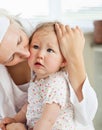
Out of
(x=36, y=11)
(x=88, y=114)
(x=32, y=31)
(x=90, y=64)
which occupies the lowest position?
(x=90, y=64)

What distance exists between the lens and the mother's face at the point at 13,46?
1.18 metres

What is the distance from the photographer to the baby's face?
1.21 metres

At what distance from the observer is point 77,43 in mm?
1244

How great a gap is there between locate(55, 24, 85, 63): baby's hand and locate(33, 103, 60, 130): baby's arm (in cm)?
20

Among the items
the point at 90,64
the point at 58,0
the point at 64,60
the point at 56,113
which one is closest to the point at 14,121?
the point at 56,113

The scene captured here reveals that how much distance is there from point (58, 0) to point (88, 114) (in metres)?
1.26

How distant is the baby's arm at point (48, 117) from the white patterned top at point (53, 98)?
2 cm

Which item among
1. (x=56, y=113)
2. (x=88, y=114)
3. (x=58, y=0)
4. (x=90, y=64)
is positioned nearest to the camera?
(x=56, y=113)

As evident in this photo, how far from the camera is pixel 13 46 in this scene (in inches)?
46.6

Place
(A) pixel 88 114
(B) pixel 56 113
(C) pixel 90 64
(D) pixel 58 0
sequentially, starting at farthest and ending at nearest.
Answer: (D) pixel 58 0 < (C) pixel 90 64 < (A) pixel 88 114 < (B) pixel 56 113

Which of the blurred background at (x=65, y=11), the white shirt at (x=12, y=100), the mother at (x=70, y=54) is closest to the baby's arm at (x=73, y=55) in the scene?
the mother at (x=70, y=54)

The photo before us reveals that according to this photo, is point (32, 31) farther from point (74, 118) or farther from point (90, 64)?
point (90, 64)

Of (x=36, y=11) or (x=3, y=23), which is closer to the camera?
(x=3, y=23)

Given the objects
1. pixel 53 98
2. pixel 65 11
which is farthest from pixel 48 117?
pixel 65 11
